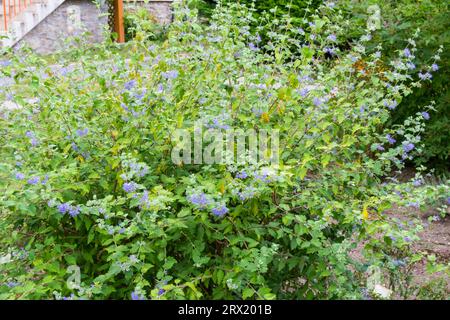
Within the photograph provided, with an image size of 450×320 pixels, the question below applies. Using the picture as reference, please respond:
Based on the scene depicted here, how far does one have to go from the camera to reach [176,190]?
2992mm

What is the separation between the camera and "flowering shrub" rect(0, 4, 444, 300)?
2.78m

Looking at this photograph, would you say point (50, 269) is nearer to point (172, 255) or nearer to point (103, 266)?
point (103, 266)

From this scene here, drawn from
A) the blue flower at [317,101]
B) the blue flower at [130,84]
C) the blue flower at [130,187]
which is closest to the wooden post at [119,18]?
the blue flower at [130,84]

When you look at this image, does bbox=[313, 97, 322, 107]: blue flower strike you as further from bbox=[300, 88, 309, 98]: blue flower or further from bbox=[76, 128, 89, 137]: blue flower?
bbox=[76, 128, 89, 137]: blue flower

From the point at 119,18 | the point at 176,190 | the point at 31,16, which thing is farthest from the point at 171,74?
the point at 119,18

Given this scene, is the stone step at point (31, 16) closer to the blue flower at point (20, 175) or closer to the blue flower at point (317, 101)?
the blue flower at point (317, 101)

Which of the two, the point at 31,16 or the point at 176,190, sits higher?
the point at 31,16

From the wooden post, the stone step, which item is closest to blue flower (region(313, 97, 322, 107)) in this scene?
the stone step

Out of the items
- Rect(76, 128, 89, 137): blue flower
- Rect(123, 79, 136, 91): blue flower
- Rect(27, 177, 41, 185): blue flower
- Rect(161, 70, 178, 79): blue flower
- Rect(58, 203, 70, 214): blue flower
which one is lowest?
Rect(58, 203, 70, 214): blue flower

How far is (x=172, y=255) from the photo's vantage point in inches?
122

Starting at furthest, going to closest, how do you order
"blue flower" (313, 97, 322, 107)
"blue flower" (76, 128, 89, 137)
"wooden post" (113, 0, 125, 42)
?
"wooden post" (113, 0, 125, 42)
"blue flower" (313, 97, 322, 107)
"blue flower" (76, 128, 89, 137)

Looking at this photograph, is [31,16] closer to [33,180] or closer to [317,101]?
[317,101]

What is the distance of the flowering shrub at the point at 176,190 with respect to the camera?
2.78m
